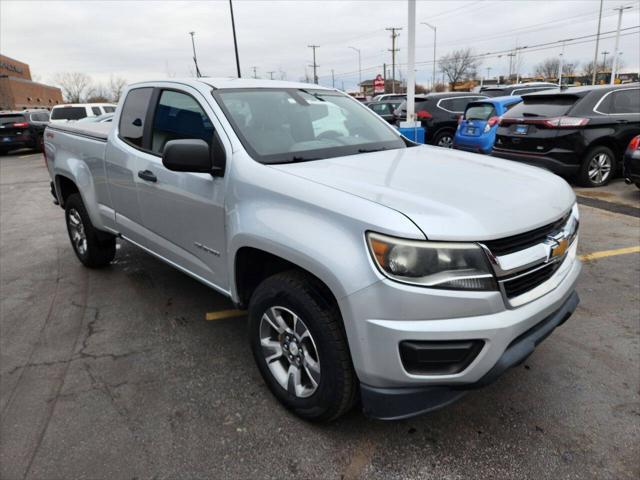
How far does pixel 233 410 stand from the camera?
269cm

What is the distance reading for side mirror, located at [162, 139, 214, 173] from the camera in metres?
2.64

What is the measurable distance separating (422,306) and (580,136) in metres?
7.22

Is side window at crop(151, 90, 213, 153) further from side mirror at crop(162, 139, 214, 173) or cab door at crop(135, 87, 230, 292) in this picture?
side mirror at crop(162, 139, 214, 173)

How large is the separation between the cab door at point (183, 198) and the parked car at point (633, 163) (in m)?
6.48

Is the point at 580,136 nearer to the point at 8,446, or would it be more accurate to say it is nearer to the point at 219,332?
the point at 219,332

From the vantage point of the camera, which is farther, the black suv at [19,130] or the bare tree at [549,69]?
the bare tree at [549,69]

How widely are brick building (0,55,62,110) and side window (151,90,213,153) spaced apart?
57285 millimetres

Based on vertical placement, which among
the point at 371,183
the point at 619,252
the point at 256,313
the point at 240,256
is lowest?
the point at 619,252

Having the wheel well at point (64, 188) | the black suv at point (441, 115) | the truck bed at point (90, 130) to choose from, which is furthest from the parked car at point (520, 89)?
the wheel well at point (64, 188)

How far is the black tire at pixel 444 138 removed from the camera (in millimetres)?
12250

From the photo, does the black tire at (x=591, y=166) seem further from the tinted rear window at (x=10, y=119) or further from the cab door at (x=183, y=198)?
the tinted rear window at (x=10, y=119)

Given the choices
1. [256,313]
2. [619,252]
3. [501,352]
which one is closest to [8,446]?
[256,313]

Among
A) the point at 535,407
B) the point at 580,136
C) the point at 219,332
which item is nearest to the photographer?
the point at 535,407

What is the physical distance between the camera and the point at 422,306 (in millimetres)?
1904
